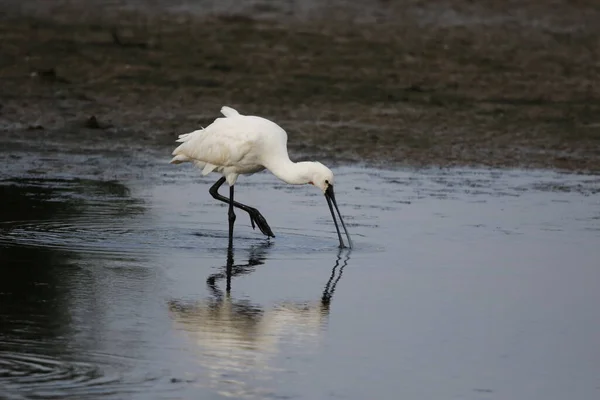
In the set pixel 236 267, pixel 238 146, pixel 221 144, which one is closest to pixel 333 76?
pixel 221 144

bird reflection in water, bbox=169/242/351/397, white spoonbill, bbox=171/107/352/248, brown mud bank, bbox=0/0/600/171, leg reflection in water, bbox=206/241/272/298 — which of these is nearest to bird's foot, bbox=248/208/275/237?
white spoonbill, bbox=171/107/352/248

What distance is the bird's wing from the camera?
36.9ft

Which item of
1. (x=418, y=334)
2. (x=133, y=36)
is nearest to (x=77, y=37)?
(x=133, y=36)

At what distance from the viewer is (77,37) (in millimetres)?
21531

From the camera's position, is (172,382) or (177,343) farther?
(177,343)

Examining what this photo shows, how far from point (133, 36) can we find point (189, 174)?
7.81m

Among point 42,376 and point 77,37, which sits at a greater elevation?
point 77,37

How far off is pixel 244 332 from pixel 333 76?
474 inches

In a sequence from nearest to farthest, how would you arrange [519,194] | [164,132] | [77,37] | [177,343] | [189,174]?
1. [177,343]
2. [519,194]
3. [189,174]
4. [164,132]
5. [77,37]

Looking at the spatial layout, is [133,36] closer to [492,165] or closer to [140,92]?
[140,92]

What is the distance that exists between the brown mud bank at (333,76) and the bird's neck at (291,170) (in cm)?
416

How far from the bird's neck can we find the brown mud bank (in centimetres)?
416

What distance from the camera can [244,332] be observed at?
7.69 m

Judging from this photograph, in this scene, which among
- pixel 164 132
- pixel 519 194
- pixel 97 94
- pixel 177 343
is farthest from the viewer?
pixel 97 94
